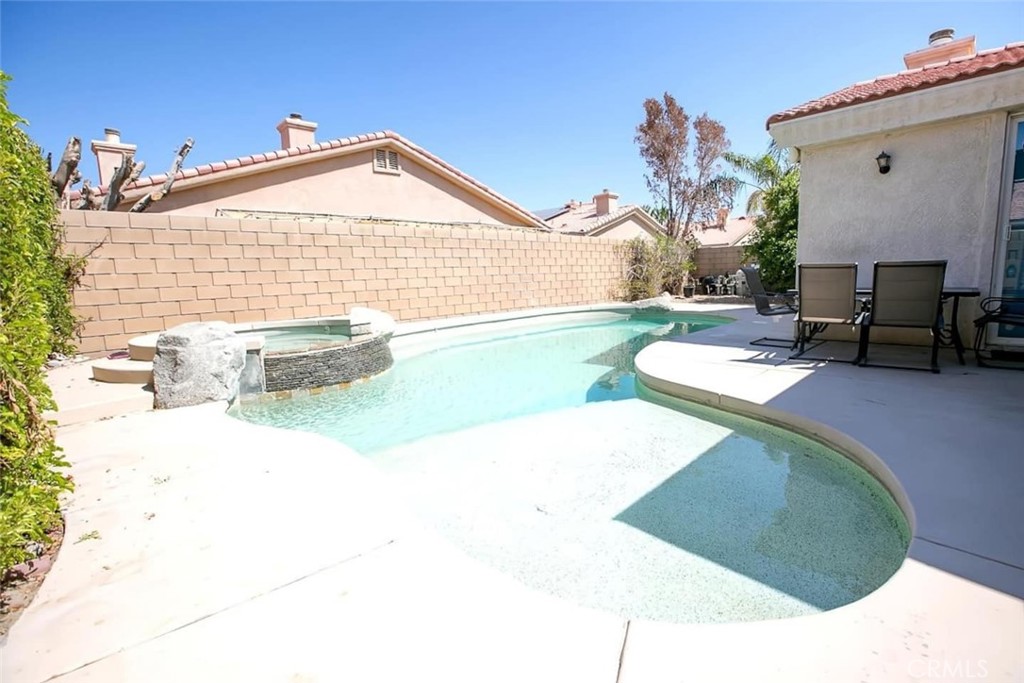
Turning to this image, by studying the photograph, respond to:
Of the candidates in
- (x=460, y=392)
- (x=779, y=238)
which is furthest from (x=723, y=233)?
(x=460, y=392)

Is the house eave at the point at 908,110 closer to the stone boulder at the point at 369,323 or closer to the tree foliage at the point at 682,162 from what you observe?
the stone boulder at the point at 369,323

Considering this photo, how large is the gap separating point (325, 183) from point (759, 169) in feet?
53.7

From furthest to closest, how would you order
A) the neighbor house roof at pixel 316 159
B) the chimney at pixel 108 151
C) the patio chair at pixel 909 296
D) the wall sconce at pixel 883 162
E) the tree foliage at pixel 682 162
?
the tree foliage at pixel 682 162 < the chimney at pixel 108 151 < the neighbor house roof at pixel 316 159 < the wall sconce at pixel 883 162 < the patio chair at pixel 909 296

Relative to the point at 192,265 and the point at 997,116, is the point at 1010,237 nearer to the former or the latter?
the point at 997,116

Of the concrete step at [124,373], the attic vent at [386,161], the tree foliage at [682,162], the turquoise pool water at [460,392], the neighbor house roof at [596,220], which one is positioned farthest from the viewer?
the neighbor house roof at [596,220]

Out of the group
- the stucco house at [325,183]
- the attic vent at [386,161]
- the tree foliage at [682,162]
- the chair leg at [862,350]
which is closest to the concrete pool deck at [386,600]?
the chair leg at [862,350]

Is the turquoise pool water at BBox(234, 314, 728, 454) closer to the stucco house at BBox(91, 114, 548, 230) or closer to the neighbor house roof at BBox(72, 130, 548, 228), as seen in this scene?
the stucco house at BBox(91, 114, 548, 230)

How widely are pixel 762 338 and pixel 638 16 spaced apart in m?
8.25

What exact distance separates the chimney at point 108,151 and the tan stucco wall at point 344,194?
3764 mm

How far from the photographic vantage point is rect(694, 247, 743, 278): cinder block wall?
18.8 metres

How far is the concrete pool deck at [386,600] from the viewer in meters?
1.53

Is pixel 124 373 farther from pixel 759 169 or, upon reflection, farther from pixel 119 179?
pixel 759 169

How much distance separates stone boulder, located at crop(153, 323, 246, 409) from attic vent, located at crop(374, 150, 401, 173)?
11185 mm

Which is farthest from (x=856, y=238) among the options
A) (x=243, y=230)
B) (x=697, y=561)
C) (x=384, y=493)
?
(x=243, y=230)
